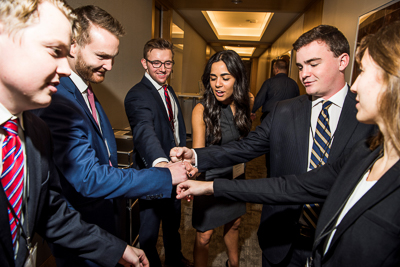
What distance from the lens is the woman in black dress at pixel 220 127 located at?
1965mm

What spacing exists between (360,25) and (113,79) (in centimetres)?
339

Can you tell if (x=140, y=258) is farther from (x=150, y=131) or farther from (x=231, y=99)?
(x=231, y=99)

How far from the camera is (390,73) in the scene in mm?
769

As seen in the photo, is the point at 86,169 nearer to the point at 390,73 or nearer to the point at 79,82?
the point at 79,82

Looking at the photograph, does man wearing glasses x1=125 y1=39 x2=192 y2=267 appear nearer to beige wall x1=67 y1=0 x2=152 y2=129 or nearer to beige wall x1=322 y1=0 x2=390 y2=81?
beige wall x1=67 y1=0 x2=152 y2=129

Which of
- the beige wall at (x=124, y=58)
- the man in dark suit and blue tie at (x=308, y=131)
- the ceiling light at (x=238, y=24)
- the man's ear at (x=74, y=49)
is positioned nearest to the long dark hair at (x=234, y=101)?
the man in dark suit and blue tie at (x=308, y=131)

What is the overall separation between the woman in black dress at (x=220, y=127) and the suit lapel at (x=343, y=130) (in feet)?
2.84

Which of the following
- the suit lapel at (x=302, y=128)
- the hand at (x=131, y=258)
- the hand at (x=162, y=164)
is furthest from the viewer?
the hand at (x=162, y=164)

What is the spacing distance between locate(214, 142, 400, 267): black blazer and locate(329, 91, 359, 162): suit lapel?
0.39 ft

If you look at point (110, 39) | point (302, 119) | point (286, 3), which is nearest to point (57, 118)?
point (110, 39)

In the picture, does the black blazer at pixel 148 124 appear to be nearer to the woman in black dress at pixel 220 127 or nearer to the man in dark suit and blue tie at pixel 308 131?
the woman in black dress at pixel 220 127

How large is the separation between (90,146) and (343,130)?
1.32 metres

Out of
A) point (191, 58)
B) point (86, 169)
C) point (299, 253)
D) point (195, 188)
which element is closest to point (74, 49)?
point (86, 169)

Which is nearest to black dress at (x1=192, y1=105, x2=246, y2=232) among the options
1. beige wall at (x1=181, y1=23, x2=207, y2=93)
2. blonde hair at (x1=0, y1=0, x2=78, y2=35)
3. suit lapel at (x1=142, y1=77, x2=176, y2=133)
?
suit lapel at (x1=142, y1=77, x2=176, y2=133)
